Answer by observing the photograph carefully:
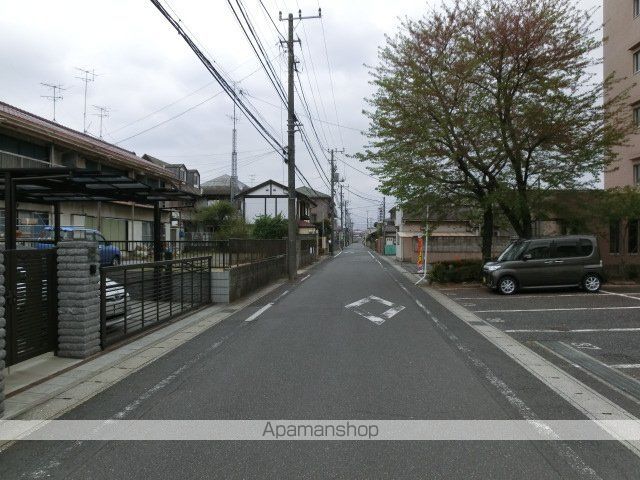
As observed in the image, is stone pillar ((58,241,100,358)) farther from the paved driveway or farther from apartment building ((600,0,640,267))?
apartment building ((600,0,640,267))

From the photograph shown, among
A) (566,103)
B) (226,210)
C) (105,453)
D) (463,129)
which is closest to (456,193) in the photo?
(463,129)

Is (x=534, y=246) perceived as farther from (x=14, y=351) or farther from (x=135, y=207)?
(x=135, y=207)

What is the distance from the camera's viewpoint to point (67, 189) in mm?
9977

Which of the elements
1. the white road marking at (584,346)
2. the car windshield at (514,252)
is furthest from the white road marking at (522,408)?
the car windshield at (514,252)

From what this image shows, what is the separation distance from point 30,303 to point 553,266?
45.5 feet

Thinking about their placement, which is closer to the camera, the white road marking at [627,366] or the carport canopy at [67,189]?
the white road marking at [627,366]

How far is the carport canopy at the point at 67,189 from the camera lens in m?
7.48

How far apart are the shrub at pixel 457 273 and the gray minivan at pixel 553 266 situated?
361cm

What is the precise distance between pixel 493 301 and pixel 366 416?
10.5 metres

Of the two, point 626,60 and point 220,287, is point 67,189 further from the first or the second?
point 626,60

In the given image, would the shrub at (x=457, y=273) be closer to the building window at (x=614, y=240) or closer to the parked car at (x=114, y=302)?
the building window at (x=614, y=240)

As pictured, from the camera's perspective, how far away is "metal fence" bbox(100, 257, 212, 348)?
26.3 ft

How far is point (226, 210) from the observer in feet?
153

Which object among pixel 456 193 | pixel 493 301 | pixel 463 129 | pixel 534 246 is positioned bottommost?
pixel 493 301
